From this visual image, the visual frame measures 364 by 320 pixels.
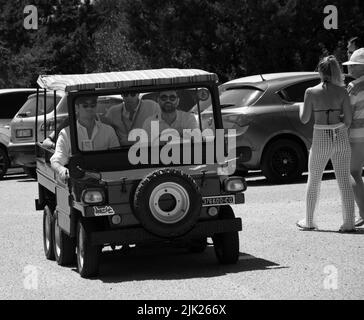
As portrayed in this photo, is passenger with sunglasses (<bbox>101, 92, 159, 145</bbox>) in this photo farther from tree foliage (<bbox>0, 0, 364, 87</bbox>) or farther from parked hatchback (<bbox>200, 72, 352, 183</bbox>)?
tree foliage (<bbox>0, 0, 364, 87</bbox>)

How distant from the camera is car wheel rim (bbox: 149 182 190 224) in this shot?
8.67 meters

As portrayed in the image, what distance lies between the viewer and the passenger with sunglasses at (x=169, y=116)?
375 inches

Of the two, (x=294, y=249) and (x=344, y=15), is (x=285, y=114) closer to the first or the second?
(x=294, y=249)

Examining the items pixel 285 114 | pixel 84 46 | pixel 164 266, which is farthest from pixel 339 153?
pixel 84 46

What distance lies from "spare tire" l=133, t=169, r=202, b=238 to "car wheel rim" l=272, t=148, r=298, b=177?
26.3ft

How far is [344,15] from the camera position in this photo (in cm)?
3206

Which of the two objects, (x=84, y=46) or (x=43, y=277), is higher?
(x=84, y=46)

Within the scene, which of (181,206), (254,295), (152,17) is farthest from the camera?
(152,17)

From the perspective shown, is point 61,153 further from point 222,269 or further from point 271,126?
point 271,126

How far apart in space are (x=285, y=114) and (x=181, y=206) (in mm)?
8135

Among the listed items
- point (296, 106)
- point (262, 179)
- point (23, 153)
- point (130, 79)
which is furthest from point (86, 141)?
point (23, 153)

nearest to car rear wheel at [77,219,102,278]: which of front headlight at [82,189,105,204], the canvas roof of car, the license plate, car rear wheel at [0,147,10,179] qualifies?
front headlight at [82,189,105,204]

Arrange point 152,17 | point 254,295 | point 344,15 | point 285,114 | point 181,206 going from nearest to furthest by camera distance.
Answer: point 254,295 → point 181,206 → point 285,114 → point 344,15 → point 152,17

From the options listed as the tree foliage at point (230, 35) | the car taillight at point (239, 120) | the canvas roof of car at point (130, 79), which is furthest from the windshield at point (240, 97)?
the tree foliage at point (230, 35)
